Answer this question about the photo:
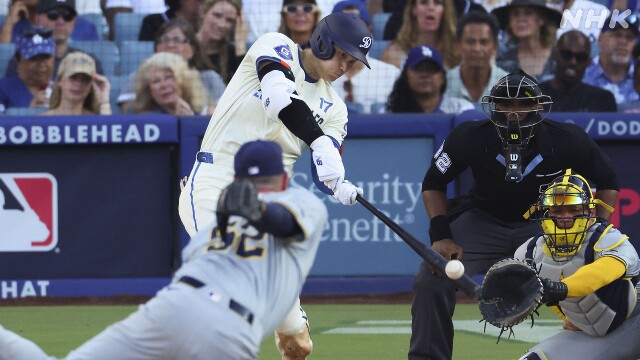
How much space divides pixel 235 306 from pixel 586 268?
6.16ft

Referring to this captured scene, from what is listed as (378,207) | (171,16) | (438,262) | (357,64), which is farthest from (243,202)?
(171,16)

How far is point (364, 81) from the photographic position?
10719mm

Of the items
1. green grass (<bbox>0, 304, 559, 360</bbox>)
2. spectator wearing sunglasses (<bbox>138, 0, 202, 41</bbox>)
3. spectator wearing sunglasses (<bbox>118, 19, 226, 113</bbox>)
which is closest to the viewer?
green grass (<bbox>0, 304, 559, 360</bbox>)

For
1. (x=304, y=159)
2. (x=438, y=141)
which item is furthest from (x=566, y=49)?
(x=304, y=159)

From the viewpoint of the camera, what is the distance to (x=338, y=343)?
25.3 feet

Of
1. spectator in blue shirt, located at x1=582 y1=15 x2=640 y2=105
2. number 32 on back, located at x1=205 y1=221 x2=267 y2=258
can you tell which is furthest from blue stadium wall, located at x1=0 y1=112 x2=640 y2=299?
number 32 on back, located at x1=205 y1=221 x2=267 y2=258

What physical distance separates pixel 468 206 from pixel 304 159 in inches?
141

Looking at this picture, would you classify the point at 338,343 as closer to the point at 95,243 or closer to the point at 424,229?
the point at 424,229

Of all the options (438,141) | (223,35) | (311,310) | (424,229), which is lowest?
(311,310)

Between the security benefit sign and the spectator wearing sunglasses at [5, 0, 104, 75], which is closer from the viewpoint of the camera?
the security benefit sign

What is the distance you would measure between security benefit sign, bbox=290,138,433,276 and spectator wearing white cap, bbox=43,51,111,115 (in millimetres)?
1975

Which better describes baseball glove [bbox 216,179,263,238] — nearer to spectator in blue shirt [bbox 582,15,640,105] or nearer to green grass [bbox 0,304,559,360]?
green grass [bbox 0,304,559,360]

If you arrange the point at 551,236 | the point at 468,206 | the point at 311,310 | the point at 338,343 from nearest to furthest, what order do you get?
the point at 551,236 < the point at 468,206 < the point at 338,343 < the point at 311,310

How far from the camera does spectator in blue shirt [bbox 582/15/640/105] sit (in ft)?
35.0
